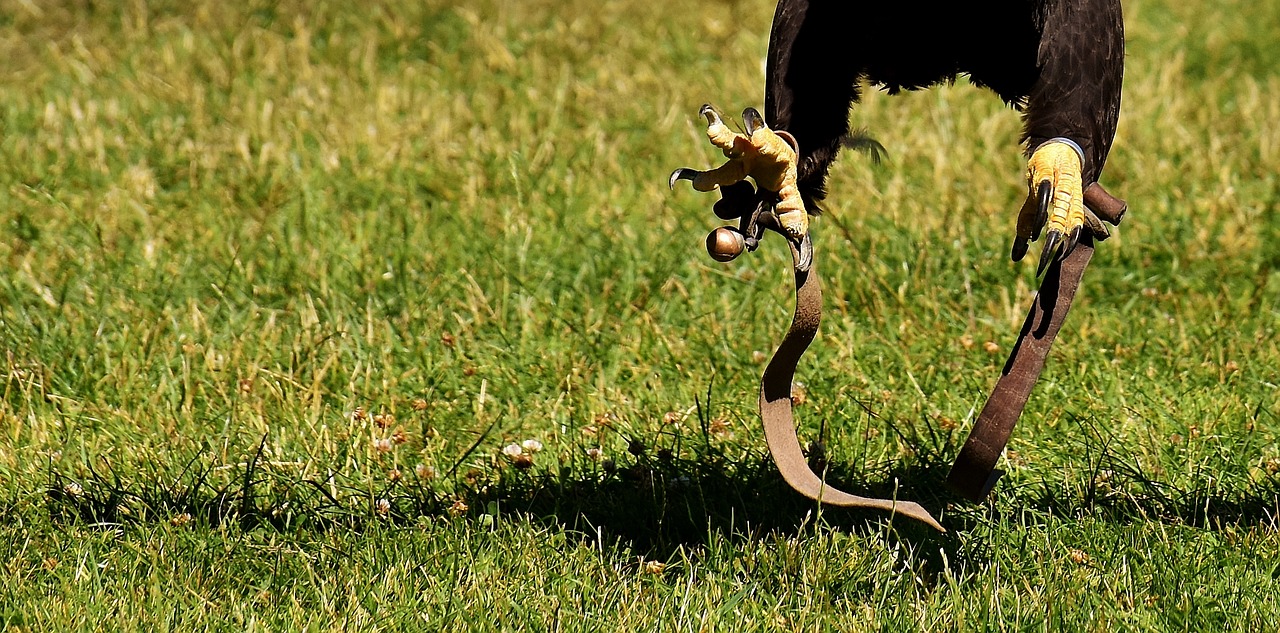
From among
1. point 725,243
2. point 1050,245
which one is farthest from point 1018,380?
point 725,243

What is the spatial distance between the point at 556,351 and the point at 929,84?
1.69m

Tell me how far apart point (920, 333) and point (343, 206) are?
225 centimetres

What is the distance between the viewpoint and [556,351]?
4.68 metres

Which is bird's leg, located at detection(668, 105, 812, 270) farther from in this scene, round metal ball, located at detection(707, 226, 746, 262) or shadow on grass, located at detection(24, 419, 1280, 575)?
shadow on grass, located at detection(24, 419, 1280, 575)

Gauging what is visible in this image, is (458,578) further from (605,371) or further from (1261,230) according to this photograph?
(1261,230)

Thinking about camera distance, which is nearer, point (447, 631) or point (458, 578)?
point (447, 631)

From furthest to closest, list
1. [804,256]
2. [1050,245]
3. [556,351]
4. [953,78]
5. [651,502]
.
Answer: [556,351]
[651,502]
[953,78]
[804,256]
[1050,245]

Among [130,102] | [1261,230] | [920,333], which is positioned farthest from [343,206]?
[1261,230]

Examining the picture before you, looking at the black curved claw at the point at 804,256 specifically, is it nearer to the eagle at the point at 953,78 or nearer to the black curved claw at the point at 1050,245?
the eagle at the point at 953,78

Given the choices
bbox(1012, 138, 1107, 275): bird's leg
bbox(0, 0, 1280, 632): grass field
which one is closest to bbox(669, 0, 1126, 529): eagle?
bbox(1012, 138, 1107, 275): bird's leg

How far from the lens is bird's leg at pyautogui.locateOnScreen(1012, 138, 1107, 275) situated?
2869 mm

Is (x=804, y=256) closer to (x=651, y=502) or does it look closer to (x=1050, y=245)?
(x=1050, y=245)

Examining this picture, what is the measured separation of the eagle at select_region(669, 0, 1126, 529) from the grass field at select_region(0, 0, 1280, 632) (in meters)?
0.47

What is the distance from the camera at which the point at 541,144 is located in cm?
622
